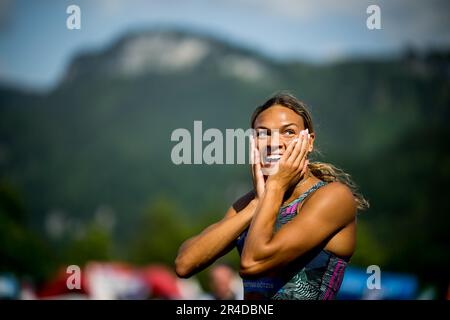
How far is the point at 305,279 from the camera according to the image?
4.91 metres

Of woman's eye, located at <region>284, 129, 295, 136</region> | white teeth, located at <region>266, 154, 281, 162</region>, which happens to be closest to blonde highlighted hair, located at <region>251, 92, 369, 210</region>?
woman's eye, located at <region>284, 129, 295, 136</region>

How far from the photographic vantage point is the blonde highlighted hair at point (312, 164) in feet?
17.3

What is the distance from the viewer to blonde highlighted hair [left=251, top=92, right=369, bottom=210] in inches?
208

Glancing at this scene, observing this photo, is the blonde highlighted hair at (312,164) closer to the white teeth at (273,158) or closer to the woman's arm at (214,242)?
the white teeth at (273,158)

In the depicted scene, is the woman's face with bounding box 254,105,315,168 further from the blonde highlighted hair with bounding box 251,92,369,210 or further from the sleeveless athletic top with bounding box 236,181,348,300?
the sleeveless athletic top with bounding box 236,181,348,300

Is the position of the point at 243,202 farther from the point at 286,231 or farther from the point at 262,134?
the point at 286,231

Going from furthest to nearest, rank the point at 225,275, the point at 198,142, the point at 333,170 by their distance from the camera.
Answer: the point at 225,275, the point at 198,142, the point at 333,170

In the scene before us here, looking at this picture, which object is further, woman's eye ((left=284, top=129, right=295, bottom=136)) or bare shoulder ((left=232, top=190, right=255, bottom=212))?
bare shoulder ((left=232, top=190, right=255, bottom=212))

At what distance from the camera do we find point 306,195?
5.07 meters

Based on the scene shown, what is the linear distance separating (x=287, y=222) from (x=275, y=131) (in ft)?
1.96

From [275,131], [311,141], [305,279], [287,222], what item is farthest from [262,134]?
[305,279]
